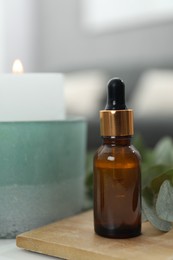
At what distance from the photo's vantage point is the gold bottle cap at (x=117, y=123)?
40cm

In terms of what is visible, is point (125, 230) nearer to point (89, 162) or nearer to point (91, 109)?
point (89, 162)

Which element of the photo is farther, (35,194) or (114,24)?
(114,24)

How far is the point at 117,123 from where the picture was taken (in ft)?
1.32

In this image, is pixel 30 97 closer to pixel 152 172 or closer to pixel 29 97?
pixel 29 97

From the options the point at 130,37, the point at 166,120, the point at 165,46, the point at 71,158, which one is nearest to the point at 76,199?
the point at 71,158

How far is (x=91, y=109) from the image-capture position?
2021 mm

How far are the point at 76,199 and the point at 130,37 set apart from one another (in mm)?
1962

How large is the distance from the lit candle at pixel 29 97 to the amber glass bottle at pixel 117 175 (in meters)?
0.10

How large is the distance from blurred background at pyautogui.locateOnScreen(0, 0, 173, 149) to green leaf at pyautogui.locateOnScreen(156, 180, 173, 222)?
1.09 m

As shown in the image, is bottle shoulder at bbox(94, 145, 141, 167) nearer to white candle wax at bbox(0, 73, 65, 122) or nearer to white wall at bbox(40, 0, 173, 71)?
white candle wax at bbox(0, 73, 65, 122)

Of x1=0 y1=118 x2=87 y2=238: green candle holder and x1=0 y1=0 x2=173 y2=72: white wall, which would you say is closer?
x1=0 y1=118 x2=87 y2=238: green candle holder

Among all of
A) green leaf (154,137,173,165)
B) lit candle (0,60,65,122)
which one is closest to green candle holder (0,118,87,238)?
lit candle (0,60,65,122)

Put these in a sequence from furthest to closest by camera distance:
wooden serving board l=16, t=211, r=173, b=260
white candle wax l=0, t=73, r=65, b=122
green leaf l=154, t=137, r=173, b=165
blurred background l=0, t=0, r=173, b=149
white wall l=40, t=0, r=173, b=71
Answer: white wall l=40, t=0, r=173, b=71, blurred background l=0, t=0, r=173, b=149, green leaf l=154, t=137, r=173, b=165, white candle wax l=0, t=73, r=65, b=122, wooden serving board l=16, t=211, r=173, b=260

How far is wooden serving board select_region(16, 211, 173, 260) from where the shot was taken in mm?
356
